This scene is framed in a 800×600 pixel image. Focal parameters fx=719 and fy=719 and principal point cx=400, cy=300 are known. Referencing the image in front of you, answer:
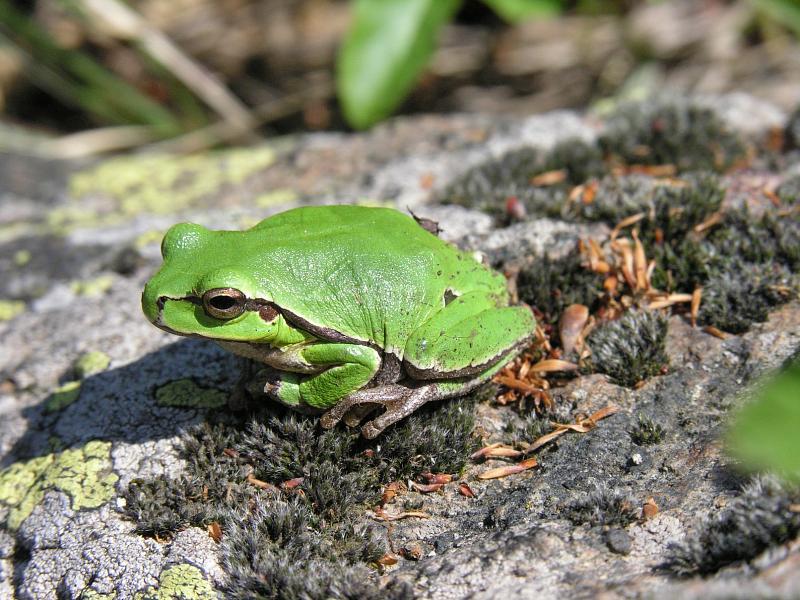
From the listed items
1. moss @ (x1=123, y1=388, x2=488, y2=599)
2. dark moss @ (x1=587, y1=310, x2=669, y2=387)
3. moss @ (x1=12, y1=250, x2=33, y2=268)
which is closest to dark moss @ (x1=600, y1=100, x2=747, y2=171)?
dark moss @ (x1=587, y1=310, x2=669, y2=387)

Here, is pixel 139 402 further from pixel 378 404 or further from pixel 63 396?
pixel 378 404

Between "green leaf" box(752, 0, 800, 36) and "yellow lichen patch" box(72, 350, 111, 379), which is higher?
"green leaf" box(752, 0, 800, 36)

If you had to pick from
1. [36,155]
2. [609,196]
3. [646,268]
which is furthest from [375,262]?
[36,155]

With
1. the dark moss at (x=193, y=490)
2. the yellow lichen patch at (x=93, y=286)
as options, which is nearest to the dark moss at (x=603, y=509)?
the dark moss at (x=193, y=490)

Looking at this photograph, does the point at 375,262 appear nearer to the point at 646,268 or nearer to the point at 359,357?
the point at 359,357

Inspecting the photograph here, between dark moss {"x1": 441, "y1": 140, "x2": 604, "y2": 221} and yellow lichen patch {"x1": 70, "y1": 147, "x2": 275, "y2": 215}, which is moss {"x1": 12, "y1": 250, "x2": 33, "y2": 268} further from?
dark moss {"x1": 441, "y1": 140, "x2": 604, "y2": 221}

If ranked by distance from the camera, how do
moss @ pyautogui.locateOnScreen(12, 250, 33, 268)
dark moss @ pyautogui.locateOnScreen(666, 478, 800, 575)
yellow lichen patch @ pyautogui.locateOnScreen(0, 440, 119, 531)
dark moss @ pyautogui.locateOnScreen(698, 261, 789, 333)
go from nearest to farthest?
1. dark moss @ pyautogui.locateOnScreen(666, 478, 800, 575)
2. yellow lichen patch @ pyautogui.locateOnScreen(0, 440, 119, 531)
3. dark moss @ pyautogui.locateOnScreen(698, 261, 789, 333)
4. moss @ pyautogui.locateOnScreen(12, 250, 33, 268)

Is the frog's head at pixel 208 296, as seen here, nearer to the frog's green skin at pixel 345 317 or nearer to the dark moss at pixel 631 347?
the frog's green skin at pixel 345 317
